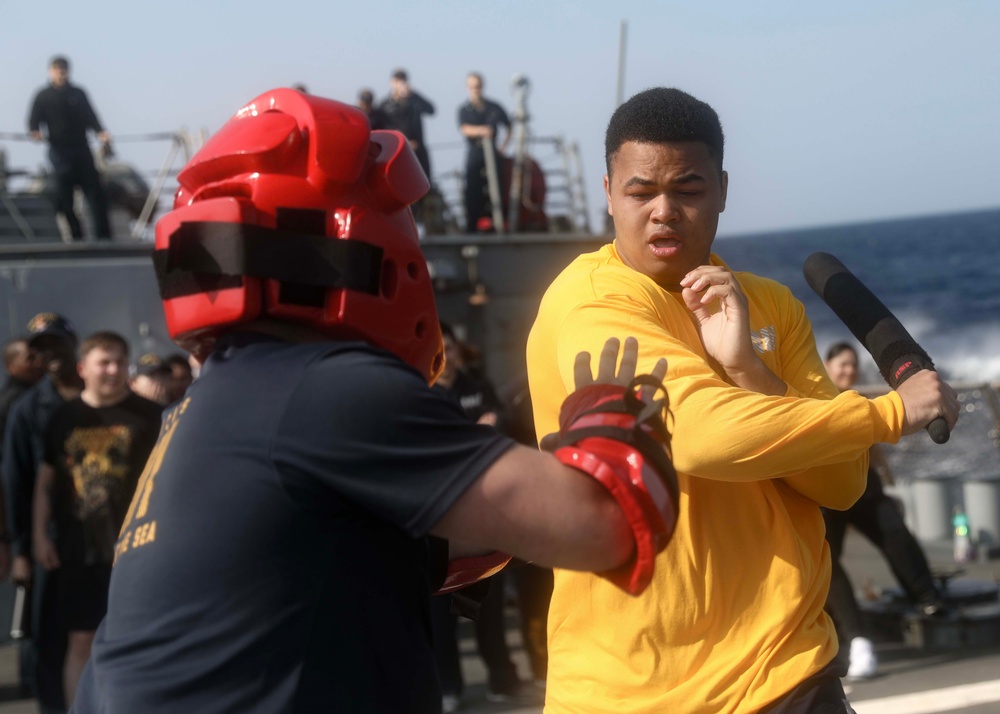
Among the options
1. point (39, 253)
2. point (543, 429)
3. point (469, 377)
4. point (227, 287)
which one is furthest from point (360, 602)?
point (39, 253)

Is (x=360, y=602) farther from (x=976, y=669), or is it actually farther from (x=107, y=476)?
(x=976, y=669)

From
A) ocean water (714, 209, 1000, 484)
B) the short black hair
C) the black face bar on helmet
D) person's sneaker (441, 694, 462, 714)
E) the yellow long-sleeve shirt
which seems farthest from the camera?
ocean water (714, 209, 1000, 484)

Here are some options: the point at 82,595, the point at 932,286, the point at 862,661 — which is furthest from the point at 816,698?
the point at 932,286

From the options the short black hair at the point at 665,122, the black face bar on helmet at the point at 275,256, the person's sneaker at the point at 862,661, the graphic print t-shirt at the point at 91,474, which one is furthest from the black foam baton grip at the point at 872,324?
the person's sneaker at the point at 862,661

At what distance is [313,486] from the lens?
5.35 feet

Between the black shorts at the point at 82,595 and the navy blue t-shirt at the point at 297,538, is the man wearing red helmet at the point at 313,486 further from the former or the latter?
the black shorts at the point at 82,595

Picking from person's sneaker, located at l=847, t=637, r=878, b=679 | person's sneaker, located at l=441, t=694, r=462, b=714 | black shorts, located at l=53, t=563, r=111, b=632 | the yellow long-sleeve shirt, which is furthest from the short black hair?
person's sneaker, located at l=847, t=637, r=878, b=679

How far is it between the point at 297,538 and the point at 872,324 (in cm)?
148

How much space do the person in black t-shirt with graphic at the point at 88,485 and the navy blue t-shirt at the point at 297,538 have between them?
433 centimetres

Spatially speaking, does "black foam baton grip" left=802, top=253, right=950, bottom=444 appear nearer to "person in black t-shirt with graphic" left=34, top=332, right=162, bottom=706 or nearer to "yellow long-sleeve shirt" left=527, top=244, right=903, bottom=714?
"yellow long-sleeve shirt" left=527, top=244, right=903, bottom=714

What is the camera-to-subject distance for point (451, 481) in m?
1.60

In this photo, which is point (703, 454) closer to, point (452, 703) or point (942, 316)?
point (452, 703)

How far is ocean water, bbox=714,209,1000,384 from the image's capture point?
4359cm

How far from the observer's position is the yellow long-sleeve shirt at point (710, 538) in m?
2.33
